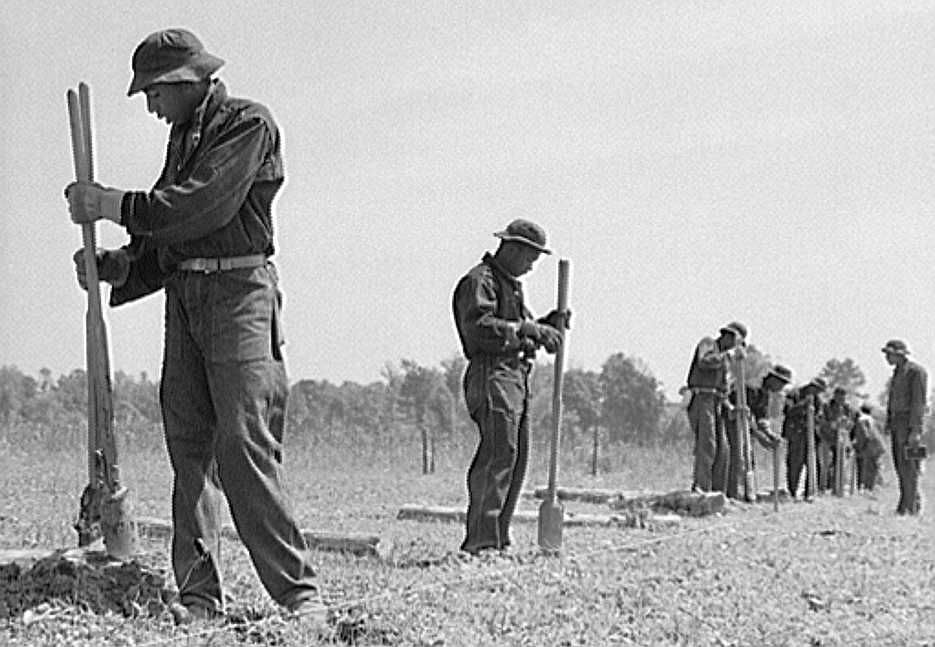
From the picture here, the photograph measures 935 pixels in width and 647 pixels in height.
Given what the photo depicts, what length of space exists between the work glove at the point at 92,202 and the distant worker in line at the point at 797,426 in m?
16.9

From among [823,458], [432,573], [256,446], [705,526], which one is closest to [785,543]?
[705,526]

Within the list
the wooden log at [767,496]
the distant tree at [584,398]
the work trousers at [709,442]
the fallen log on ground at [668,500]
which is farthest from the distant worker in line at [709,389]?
the distant tree at [584,398]

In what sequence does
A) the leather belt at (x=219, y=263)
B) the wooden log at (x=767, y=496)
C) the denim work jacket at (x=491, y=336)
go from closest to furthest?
the leather belt at (x=219, y=263) < the denim work jacket at (x=491, y=336) < the wooden log at (x=767, y=496)

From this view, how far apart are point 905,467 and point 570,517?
5.77 m

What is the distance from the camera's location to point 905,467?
59.6 feet

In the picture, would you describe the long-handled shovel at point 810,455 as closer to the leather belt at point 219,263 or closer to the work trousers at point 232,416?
the work trousers at point 232,416

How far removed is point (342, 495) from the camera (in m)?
17.8

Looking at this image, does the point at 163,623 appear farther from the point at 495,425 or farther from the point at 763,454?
the point at 763,454

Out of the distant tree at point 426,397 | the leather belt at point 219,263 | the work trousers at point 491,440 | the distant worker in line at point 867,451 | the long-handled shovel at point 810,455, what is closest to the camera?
the leather belt at point 219,263

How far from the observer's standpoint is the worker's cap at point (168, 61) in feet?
21.6

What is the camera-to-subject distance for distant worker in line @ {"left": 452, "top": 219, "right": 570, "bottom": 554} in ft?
32.8

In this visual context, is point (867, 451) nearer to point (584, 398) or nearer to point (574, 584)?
point (574, 584)

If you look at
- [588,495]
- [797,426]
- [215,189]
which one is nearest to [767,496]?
[588,495]

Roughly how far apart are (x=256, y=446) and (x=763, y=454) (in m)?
28.7
